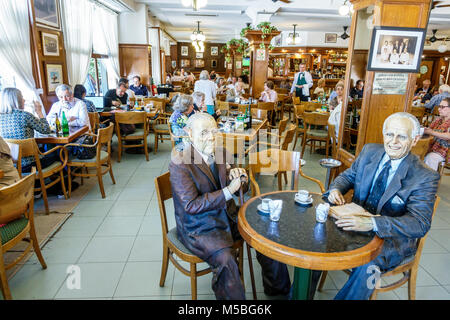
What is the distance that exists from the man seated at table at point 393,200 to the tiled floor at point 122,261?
1.97 feet

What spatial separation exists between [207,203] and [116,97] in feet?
16.8

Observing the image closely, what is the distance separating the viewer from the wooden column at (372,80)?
A: 2814 millimetres

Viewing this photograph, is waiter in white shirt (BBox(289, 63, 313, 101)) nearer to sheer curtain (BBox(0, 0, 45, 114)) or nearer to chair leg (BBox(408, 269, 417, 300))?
sheer curtain (BBox(0, 0, 45, 114))

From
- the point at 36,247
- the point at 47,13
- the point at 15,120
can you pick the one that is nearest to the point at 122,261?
the point at 36,247

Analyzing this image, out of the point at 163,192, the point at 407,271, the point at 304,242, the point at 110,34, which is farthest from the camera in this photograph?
the point at 110,34

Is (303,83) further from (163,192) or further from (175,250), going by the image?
(175,250)

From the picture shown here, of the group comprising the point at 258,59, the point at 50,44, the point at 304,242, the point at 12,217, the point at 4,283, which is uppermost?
the point at 258,59

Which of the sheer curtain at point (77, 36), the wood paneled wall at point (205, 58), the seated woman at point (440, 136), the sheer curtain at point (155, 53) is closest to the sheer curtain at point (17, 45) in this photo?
the sheer curtain at point (77, 36)

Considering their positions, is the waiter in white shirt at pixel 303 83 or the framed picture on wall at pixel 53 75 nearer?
the framed picture on wall at pixel 53 75

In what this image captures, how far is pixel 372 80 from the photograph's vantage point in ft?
9.78

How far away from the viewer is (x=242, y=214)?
182 centimetres

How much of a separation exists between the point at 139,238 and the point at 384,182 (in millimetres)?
2203

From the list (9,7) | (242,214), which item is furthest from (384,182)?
(9,7)

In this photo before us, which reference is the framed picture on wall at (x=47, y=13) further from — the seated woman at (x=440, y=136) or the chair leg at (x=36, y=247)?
the seated woman at (x=440, y=136)
